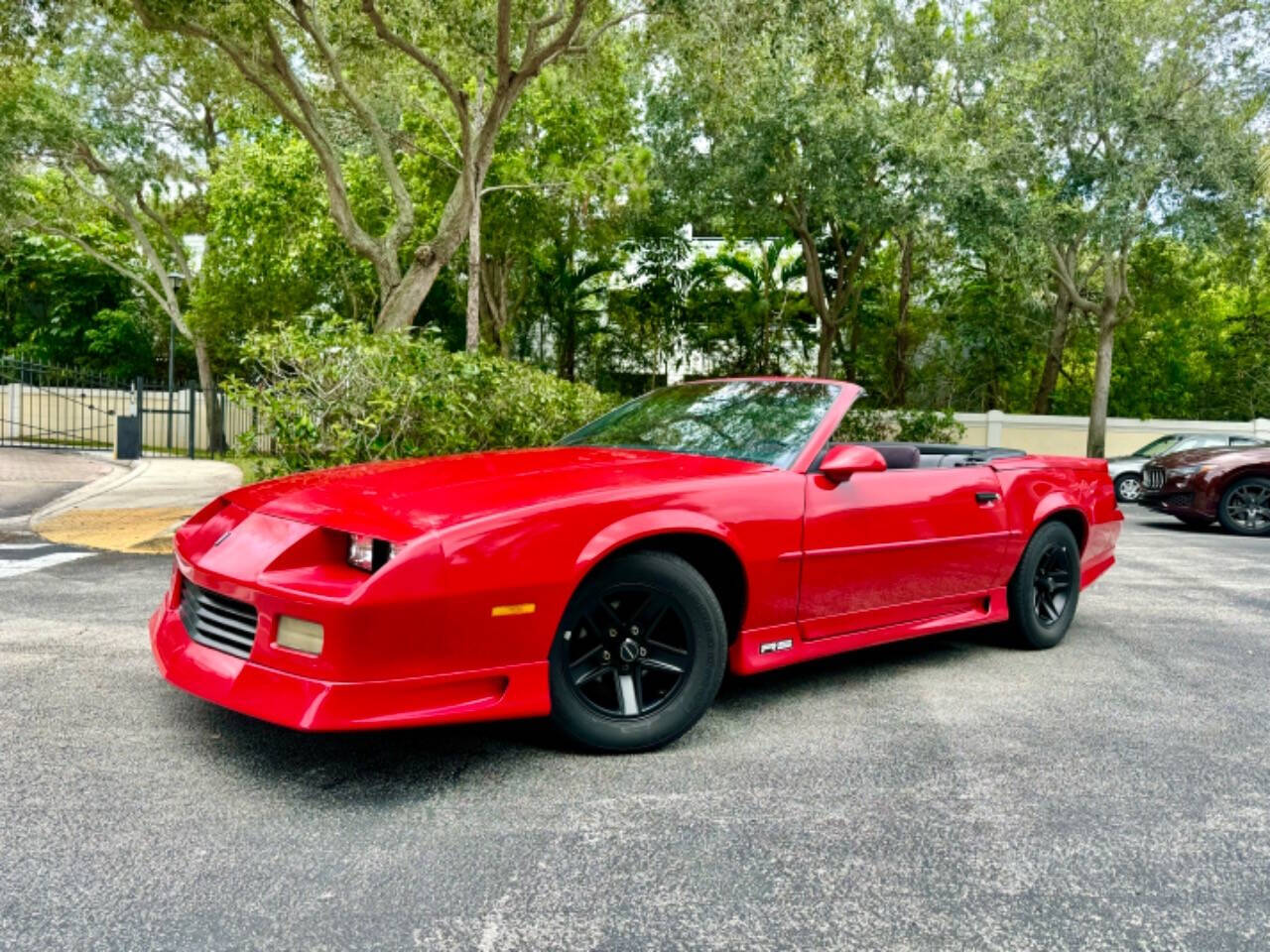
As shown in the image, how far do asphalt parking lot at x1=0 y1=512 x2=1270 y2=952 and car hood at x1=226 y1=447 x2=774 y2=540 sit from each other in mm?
850

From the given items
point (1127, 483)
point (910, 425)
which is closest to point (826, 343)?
point (910, 425)

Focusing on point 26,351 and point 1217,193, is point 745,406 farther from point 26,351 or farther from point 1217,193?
point 26,351

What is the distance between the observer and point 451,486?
359 centimetres

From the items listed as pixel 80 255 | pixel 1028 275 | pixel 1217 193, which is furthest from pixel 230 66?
pixel 80 255

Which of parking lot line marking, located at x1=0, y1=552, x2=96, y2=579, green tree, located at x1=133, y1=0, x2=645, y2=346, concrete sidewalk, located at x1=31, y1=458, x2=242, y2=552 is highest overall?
green tree, located at x1=133, y1=0, x2=645, y2=346

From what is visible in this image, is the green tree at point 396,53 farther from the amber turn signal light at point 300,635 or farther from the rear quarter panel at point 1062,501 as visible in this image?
the amber turn signal light at point 300,635

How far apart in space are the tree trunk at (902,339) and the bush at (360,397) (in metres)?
20.8

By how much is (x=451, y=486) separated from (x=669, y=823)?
4.40 feet

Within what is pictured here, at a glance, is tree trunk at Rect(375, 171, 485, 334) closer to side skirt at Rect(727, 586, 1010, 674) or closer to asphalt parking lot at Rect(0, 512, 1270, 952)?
asphalt parking lot at Rect(0, 512, 1270, 952)

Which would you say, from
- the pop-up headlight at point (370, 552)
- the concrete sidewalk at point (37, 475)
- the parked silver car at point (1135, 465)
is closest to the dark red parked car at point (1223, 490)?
the parked silver car at point (1135, 465)

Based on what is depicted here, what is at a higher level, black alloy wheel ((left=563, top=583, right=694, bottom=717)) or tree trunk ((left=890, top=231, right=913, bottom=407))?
tree trunk ((left=890, top=231, right=913, bottom=407))

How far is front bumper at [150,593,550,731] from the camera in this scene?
3.05 metres

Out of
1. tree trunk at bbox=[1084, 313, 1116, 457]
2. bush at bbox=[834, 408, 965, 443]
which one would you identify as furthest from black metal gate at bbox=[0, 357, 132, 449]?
tree trunk at bbox=[1084, 313, 1116, 457]

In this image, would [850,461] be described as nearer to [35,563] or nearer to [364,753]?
[364,753]
